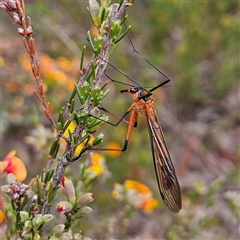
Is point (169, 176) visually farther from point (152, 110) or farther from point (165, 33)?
point (165, 33)

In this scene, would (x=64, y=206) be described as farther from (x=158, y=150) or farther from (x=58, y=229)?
(x=158, y=150)

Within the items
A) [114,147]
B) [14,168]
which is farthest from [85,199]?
[114,147]

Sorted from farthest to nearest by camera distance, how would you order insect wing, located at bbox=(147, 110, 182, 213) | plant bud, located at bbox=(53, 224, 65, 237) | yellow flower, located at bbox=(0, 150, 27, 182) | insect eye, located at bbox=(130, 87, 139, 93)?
insect eye, located at bbox=(130, 87, 139, 93) < insect wing, located at bbox=(147, 110, 182, 213) < yellow flower, located at bbox=(0, 150, 27, 182) < plant bud, located at bbox=(53, 224, 65, 237)

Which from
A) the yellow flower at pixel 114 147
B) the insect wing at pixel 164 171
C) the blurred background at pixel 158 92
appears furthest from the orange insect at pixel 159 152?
the yellow flower at pixel 114 147

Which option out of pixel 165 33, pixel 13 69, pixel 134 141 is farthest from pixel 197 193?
pixel 165 33

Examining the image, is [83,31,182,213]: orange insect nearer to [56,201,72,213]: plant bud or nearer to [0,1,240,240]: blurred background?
[56,201,72,213]: plant bud

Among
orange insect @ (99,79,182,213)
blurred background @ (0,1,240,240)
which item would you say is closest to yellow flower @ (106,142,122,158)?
blurred background @ (0,1,240,240)

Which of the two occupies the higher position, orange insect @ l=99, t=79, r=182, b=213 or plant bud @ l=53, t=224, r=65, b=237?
orange insect @ l=99, t=79, r=182, b=213

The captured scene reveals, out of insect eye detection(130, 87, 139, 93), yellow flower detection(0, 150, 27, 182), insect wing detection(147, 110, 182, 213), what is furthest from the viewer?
insect eye detection(130, 87, 139, 93)
